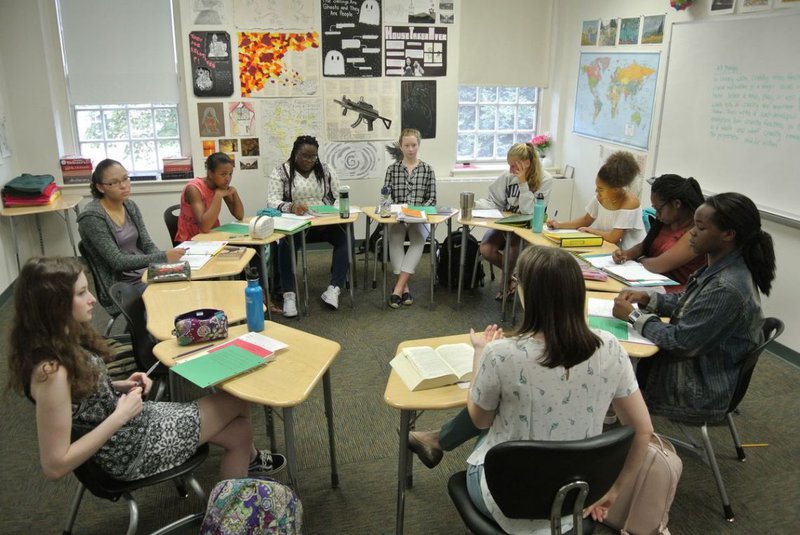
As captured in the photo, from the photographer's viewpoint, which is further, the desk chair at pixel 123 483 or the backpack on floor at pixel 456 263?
the backpack on floor at pixel 456 263

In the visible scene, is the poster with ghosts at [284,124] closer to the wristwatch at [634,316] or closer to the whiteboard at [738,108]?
the whiteboard at [738,108]

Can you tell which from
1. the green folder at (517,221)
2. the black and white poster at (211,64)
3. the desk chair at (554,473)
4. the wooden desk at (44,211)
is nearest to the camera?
the desk chair at (554,473)

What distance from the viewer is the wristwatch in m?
2.53

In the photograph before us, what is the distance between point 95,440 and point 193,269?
1.64 metres

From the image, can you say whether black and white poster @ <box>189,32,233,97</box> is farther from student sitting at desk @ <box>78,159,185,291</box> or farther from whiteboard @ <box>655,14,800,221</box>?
whiteboard @ <box>655,14,800,221</box>

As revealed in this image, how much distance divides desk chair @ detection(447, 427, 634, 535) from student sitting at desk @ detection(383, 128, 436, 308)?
10.7 ft

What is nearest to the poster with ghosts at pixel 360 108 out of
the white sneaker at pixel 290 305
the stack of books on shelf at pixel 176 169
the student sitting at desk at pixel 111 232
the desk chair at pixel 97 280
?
the stack of books on shelf at pixel 176 169

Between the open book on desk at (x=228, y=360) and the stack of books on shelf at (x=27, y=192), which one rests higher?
the stack of books on shelf at (x=27, y=192)

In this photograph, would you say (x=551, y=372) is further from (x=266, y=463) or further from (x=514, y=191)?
(x=514, y=191)

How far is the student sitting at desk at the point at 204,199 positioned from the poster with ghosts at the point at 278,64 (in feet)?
5.42

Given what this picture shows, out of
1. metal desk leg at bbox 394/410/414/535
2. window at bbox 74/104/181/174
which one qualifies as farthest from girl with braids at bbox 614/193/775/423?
window at bbox 74/104/181/174

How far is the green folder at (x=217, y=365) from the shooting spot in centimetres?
207

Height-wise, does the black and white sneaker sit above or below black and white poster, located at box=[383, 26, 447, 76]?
below

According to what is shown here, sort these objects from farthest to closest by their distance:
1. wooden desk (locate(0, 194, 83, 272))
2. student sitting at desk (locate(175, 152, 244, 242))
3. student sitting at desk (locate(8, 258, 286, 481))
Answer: wooden desk (locate(0, 194, 83, 272)) < student sitting at desk (locate(175, 152, 244, 242)) < student sitting at desk (locate(8, 258, 286, 481))
